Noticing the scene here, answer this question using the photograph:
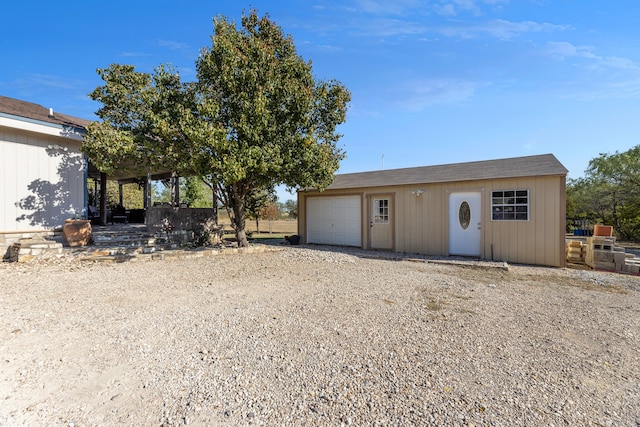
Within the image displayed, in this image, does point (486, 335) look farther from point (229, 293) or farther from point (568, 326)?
point (229, 293)

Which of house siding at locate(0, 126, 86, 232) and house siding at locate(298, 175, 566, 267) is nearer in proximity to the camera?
house siding at locate(0, 126, 86, 232)

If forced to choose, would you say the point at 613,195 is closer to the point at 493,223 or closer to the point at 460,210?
the point at 493,223

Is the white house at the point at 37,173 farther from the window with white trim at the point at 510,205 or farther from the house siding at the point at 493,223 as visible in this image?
the window with white trim at the point at 510,205

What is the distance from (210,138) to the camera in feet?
24.4

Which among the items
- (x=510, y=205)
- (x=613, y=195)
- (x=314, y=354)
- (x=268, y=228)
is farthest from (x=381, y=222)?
(x=613, y=195)

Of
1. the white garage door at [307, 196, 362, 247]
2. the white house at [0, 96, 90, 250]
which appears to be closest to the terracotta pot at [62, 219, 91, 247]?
the white house at [0, 96, 90, 250]

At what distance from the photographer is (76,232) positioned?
25.4ft

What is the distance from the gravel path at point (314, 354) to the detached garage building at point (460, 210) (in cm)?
312

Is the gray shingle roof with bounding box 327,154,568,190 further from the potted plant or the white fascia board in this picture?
the white fascia board

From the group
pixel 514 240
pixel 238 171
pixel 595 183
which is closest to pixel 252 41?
pixel 238 171

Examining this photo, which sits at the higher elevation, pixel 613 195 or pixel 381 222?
pixel 613 195

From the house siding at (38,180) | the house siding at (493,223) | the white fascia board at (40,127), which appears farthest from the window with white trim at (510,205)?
the house siding at (38,180)

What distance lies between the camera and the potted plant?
7.68 meters

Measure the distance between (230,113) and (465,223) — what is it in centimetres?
770
